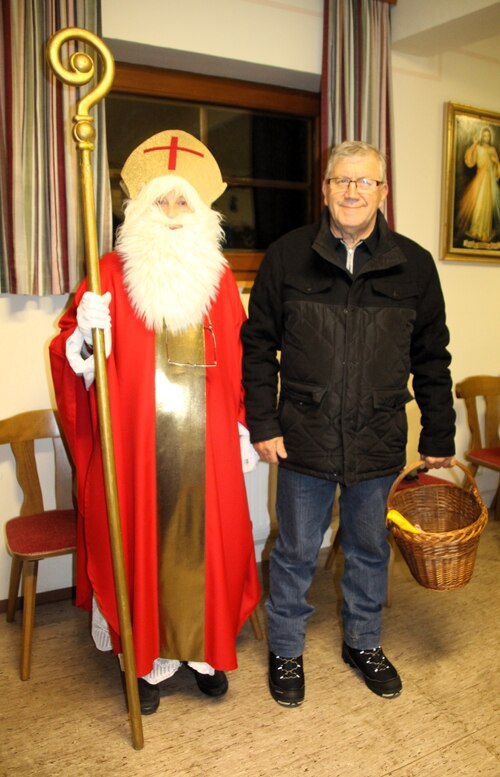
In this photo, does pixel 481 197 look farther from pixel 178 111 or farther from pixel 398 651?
pixel 398 651

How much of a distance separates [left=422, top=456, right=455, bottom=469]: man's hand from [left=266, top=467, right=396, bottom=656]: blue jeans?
0.11 meters

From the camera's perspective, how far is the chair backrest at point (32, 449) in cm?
232

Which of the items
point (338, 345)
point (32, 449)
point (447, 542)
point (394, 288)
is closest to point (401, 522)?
point (447, 542)

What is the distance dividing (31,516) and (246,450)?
0.88m

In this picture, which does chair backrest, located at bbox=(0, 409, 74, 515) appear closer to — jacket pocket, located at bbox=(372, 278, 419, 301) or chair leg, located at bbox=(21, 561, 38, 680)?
chair leg, located at bbox=(21, 561, 38, 680)

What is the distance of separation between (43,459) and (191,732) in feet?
3.76

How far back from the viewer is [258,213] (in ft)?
9.78

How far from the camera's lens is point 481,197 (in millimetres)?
3279

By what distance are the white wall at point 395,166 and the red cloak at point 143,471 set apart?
1.84ft

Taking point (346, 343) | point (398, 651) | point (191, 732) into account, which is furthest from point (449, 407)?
point (191, 732)

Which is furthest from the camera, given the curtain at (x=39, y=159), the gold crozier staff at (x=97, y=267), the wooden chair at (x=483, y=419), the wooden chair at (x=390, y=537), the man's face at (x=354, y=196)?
the wooden chair at (x=483, y=419)

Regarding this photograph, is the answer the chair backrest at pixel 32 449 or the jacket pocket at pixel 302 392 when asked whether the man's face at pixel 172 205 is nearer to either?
the jacket pocket at pixel 302 392

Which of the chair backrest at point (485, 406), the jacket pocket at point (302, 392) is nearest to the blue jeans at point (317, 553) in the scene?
the jacket pocket at point (302, 392)

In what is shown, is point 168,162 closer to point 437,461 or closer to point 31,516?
point 437,461
